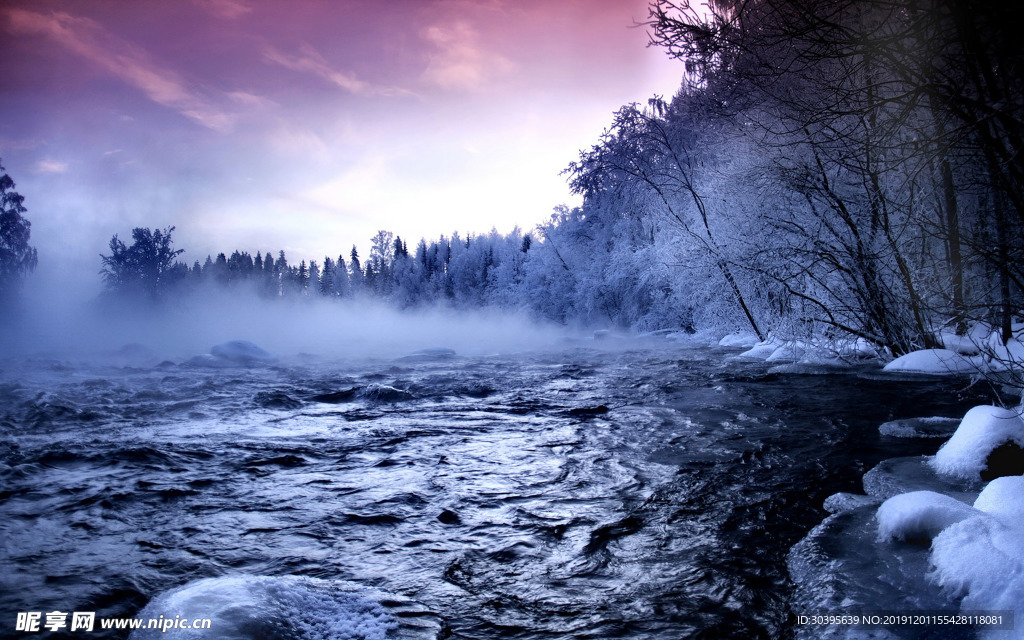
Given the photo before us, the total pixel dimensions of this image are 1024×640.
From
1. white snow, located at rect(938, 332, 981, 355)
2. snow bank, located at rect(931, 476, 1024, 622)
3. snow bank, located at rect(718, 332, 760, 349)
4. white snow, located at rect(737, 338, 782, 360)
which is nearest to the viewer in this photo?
snow bank, located at rect(931, 476, 1024, 622)

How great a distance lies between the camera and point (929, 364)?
9.63 meters

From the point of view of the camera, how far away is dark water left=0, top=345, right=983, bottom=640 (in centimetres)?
274

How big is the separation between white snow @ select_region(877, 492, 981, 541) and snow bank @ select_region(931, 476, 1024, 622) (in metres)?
0.11

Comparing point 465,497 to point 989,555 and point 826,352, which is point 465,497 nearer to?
point 989,555

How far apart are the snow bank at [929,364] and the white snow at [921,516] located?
26.0 ft

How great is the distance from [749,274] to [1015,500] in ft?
30.3

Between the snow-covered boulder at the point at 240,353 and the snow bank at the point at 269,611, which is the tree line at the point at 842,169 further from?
the snow-covered boulder at the point at 240,353

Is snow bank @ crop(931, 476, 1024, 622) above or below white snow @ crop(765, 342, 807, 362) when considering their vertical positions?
below

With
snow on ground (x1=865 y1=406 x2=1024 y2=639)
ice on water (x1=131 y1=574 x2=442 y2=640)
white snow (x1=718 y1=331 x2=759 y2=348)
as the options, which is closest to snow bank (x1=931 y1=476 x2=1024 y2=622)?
snow on ground (x1=865 y1=406 x2=1024 y2=639)

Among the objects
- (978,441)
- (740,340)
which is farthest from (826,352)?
(978,441)

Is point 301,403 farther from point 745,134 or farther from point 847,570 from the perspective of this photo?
point 745,134

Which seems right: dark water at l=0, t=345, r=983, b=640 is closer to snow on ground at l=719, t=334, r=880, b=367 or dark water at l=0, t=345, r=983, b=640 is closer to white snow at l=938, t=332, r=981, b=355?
white snow at l=938, t=332, r=981, b=355

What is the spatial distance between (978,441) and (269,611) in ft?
16.9

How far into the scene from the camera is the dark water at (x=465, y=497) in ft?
Result: 9.00
